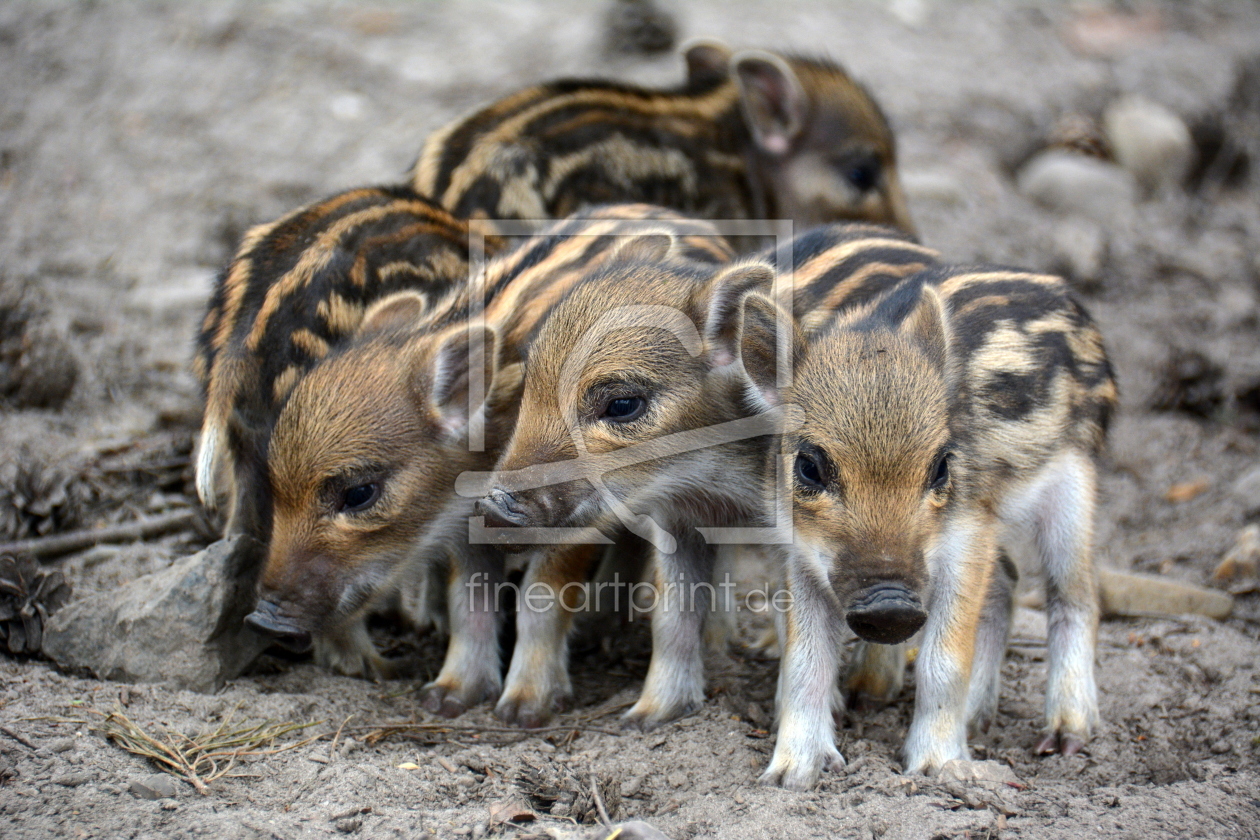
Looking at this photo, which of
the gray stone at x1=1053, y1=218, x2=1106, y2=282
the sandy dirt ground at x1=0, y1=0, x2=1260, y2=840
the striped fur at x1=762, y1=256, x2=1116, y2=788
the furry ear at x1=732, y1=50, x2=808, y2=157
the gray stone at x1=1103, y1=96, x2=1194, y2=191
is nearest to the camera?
the sandy dirt ground at x1=0, y1=0, x2=1260, y2=840

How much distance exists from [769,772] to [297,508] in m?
1.56

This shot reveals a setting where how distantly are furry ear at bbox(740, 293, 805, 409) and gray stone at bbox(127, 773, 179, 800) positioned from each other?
6.03ft

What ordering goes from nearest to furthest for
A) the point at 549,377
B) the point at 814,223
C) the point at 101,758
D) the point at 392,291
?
the point at 101,758
the point at 549,377
the point at 392,291
the point at 814,223

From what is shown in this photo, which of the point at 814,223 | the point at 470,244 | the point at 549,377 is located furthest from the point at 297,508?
the point at 814,223

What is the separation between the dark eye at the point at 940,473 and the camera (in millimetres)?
2986

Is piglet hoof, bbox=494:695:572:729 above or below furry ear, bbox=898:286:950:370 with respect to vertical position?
below

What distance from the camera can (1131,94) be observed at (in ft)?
26.5

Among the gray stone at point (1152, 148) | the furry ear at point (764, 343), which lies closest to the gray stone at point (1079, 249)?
the gray stone at point (1152, 148)

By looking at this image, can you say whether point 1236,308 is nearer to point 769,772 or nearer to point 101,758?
point 769,772

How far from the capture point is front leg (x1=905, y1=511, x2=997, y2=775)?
302 cm

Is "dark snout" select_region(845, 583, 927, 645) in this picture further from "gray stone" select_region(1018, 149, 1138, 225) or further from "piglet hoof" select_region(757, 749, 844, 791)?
"gray stone" select_region(1018, 149, 1138, 225)

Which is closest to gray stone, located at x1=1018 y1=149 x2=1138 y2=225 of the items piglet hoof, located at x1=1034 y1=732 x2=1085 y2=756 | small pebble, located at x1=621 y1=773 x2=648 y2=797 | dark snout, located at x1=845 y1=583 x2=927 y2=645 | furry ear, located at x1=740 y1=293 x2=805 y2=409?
furry ear, located at x1=740 y1=293 x2=805 y2=409

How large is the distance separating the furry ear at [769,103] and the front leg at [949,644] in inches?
132

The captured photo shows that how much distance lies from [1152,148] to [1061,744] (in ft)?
18.3
